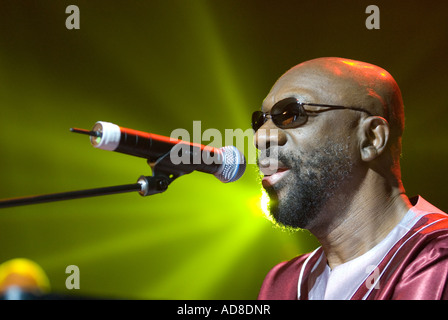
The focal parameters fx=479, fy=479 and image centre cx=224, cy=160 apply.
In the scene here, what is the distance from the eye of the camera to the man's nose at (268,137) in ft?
7.78

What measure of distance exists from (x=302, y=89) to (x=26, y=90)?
10.4 feet

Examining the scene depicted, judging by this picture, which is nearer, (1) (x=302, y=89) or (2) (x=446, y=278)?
(2) (x=446, y=278)

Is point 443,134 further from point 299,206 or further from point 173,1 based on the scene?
point 173,1

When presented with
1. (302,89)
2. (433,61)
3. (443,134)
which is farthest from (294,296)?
(433,61)

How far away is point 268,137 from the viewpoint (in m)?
2.43

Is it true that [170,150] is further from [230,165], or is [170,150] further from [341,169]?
[341,169]

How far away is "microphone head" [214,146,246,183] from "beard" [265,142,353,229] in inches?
15.8

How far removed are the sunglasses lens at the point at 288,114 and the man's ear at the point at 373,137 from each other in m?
0.31

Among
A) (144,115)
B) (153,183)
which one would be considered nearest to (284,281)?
(153,183)

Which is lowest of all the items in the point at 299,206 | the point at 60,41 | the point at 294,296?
the point at 294,296

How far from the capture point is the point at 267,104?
8.30ft

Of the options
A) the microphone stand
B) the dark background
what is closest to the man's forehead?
the microphone stand

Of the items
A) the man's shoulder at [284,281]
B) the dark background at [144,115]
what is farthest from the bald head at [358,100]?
the dark background at [144,115]
